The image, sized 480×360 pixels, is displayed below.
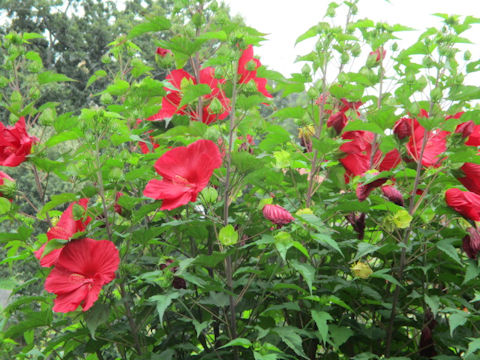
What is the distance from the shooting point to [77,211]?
1359 mm

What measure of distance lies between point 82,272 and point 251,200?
547mm

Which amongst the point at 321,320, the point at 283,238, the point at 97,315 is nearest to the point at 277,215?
the point at 283,238

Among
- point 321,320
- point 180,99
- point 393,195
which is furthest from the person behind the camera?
point 180,99

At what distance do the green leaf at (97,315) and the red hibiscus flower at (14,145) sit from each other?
0.46 meters

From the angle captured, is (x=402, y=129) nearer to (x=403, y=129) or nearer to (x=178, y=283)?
(x=403, y=129)

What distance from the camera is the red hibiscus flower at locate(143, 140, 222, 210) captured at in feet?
4.30

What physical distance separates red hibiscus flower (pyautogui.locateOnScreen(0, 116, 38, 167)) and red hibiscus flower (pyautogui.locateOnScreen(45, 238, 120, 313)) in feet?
1.07

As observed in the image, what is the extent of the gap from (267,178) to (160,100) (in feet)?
1.52

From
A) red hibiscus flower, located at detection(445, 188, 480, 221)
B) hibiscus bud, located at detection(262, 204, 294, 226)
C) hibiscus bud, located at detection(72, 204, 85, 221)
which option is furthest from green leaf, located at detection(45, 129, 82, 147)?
red hibiscus flower, located at detection(445, 188, 480, 221)

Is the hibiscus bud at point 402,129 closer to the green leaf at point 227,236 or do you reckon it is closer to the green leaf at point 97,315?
the green leaf at point 227,236

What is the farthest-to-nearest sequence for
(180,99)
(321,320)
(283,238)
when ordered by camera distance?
(180,99) → (321,320) → (283,238)

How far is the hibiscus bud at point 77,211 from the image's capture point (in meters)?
1.36

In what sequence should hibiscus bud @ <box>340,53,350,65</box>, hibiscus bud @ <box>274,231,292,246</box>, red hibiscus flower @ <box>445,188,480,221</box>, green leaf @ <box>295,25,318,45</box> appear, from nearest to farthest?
hibiscus bud @ <box>274,231,292,246</box>
red hibiscus flower @ <box>445,188,480,221</box>
green leaf @ <box>295,25,318,45</box>
hibiscus bud @ <box>340,53,350,65</box>

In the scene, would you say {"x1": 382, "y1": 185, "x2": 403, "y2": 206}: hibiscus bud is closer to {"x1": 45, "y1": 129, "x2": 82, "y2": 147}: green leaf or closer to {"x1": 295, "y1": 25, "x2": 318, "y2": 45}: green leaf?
{"x1": 295, "y1": 25, "x2": 318, "y2": 45}: green leaf
